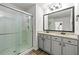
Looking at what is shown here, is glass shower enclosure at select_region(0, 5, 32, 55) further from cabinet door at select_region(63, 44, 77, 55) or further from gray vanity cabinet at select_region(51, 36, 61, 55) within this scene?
cabinet door at select_region(63, 44, 77, 55)

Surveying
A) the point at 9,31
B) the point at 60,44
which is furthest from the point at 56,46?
the point at 9,31

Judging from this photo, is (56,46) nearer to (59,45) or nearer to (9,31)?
(59,45)

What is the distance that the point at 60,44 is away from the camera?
166 centimetres

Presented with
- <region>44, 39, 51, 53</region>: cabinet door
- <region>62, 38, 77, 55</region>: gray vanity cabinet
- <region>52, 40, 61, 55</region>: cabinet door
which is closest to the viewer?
<region>62, 38, 77, 55</region>: gray vanity cabinet

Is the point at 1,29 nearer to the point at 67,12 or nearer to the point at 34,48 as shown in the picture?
the point at 34,48

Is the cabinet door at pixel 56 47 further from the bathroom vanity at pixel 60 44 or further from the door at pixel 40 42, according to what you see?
the door at pixel 40 42

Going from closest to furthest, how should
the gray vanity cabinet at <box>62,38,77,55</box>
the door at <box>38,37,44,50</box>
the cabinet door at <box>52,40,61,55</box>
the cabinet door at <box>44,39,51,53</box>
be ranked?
the gray vanity cabinet at <box>62,38,77,55</box>, the cabinet door at <box>52,40,61,55</box>, the cabinet door at <box>44,39,51,53</box>, the door at <box>38,37,44,50</box>

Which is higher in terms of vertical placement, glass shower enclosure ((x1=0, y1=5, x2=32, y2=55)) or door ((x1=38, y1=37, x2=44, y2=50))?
glass shower enclosure ((x1=0, y1=5, x2=32, y2=55))

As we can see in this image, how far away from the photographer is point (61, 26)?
7.00 feet

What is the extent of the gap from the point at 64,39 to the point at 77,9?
34.0 inches

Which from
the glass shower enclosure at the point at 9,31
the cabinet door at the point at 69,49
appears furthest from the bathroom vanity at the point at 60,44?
the glass shower enclosure at the point at 9,31

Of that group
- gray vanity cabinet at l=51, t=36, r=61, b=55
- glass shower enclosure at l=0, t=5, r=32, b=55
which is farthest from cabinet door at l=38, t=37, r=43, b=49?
glass shower enclosure at l=0, t=5, r=32, b=55

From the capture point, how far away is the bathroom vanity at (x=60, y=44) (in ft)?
4.49

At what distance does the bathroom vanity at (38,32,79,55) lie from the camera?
4.49 feet
